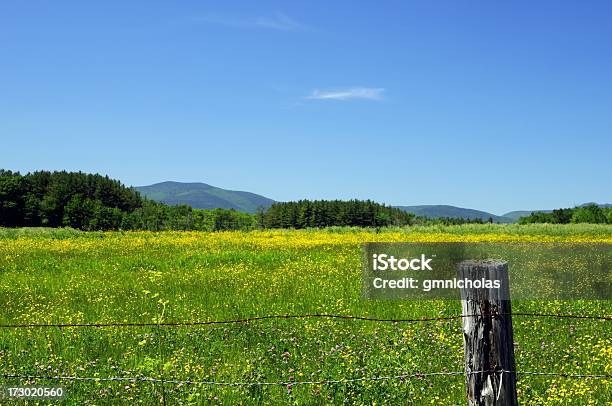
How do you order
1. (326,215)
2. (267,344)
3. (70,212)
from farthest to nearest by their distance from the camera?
1. (326,215)
2. (70,212)
3. (267,344)

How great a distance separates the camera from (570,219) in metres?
112

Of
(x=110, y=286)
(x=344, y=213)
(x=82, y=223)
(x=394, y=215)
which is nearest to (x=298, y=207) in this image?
(x=344, y=213)

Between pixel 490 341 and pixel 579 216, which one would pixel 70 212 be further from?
pixel 490 341

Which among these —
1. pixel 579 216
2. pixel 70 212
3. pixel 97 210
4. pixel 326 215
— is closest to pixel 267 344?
pixel 97 210

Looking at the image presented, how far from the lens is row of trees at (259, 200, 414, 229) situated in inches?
5778

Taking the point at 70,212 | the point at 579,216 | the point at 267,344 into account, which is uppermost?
the point at 70,212

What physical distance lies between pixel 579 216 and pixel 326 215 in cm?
6442

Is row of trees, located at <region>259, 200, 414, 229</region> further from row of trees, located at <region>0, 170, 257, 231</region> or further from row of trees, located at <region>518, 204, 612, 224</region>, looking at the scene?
row of trees, located at <region>518, 204, 612, 224</region>

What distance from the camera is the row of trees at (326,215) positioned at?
147m

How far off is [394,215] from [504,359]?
153070 millimetres

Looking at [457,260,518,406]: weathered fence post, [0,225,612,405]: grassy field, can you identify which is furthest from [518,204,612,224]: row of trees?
[457,260,518,406]: weathered fence post

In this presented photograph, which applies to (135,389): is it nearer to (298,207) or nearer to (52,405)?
(52,405)

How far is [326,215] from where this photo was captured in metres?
150

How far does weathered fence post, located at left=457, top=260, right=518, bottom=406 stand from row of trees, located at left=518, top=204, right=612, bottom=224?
99461mm
